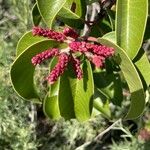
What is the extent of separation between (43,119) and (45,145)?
10.7 inches

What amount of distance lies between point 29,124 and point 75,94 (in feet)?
5.77

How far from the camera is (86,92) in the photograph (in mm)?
1069

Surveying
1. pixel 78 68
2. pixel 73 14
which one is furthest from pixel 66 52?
pixel 73 14

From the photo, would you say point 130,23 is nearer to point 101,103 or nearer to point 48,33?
point 48,33

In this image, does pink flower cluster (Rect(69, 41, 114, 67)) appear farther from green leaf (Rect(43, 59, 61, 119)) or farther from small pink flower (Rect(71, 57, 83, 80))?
green leaf (Rect(43, 59, 61, 119))

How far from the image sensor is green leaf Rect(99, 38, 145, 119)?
0.86 meters

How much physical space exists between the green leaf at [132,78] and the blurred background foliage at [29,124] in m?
1.37

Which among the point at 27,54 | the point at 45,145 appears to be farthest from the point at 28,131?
the point at 27,54

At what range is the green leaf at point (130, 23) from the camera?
878 mm

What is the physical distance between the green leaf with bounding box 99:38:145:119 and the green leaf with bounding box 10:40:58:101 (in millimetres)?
122

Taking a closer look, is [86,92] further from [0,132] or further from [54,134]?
[54,134]

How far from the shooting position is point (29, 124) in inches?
111

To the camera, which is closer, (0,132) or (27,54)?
(27,54)

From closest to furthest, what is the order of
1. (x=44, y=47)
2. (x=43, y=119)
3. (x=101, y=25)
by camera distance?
(x=44, y=47) → (x=101, y=25) → (x=43, y=119)
